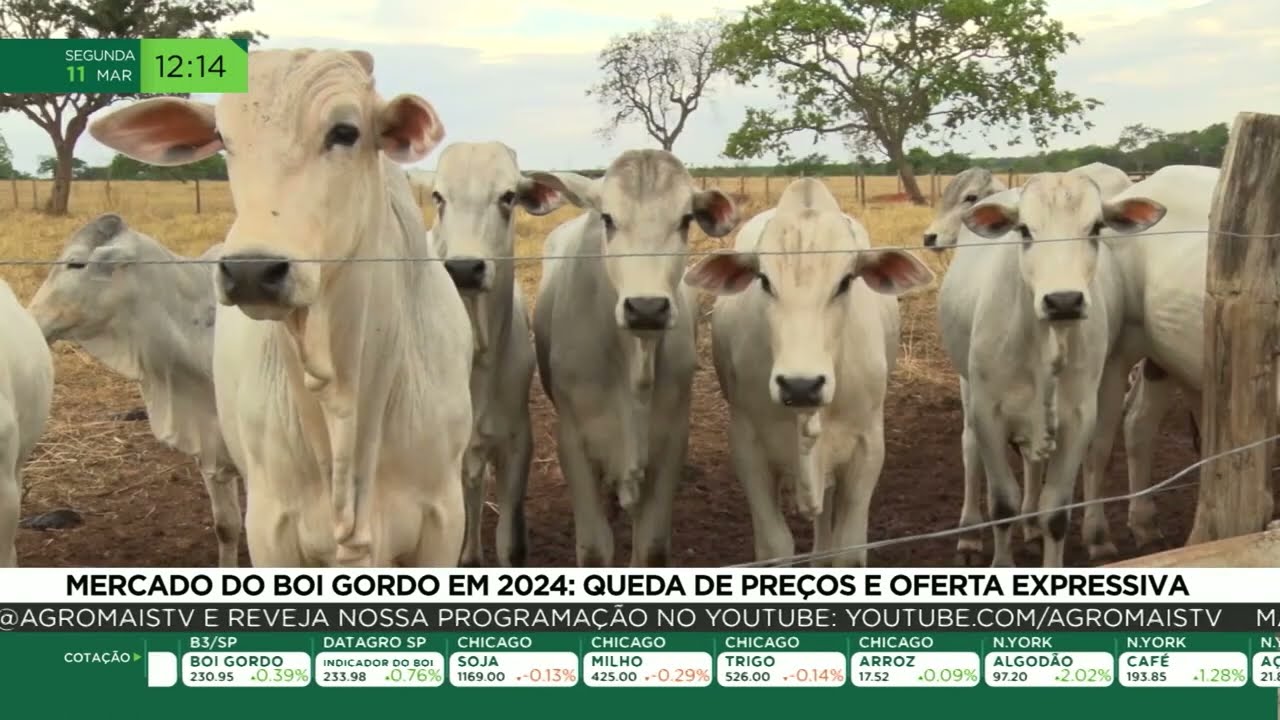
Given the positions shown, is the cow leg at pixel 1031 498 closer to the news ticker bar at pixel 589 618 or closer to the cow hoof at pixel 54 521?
the news ticker bar at pixel 589 618

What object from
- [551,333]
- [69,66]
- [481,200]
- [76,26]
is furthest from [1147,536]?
[76,26]

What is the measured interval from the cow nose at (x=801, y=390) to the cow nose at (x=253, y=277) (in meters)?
1.93

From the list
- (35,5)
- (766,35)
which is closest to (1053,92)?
(766,35)

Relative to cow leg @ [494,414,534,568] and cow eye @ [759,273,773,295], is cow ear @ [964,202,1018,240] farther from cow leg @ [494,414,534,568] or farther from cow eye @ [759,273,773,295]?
Answer: cow leg @ [494,414,534,568]

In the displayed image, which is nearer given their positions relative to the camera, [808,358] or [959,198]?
[808,358]

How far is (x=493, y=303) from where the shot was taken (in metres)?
5.59

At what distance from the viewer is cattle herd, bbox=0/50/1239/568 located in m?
3.40

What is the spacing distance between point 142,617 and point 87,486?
4467mm

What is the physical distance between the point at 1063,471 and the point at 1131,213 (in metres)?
1.07

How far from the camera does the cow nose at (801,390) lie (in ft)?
15.0

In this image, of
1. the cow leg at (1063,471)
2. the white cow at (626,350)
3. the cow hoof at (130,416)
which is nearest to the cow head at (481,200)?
the white cow at (626,350)

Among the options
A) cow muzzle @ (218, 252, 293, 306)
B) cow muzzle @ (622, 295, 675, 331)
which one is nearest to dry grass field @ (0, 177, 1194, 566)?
cow muzzle @ (622, 295, 675, 331)

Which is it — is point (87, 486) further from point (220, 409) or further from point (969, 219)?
point (969, 219)

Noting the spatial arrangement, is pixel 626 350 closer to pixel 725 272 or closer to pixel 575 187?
pixel 725 272
